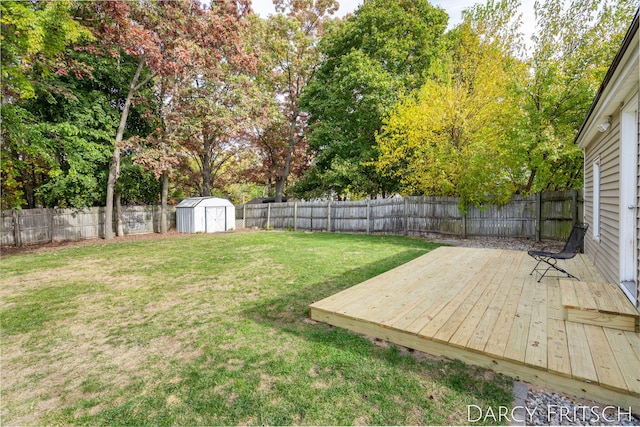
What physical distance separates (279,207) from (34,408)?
14.1 metres

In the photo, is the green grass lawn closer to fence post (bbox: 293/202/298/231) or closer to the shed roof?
the shed roof

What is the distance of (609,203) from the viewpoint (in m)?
4.09

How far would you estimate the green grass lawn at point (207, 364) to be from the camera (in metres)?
1.94

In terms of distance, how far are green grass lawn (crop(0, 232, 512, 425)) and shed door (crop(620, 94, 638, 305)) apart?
2.57 metres

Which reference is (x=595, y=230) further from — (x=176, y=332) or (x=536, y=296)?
(x=176, y=332)

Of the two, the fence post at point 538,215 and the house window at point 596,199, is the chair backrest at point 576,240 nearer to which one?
the house window at point 596,199

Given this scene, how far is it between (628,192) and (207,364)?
4871mm

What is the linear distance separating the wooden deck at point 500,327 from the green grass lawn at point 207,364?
0.17 metres

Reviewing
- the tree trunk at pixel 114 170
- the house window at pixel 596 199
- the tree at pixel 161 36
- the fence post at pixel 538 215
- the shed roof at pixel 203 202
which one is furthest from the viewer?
the shed roof at pixel 203 202

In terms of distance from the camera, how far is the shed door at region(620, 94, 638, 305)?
3.31m

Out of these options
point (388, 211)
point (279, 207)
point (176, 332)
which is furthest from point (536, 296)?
point (279, 207)

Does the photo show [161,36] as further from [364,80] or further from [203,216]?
[364,80]

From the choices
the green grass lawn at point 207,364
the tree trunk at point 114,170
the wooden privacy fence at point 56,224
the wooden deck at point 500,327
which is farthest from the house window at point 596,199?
the wooden privacy fence at point 56,224

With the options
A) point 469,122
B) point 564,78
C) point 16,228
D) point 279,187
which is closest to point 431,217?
point 469,122
